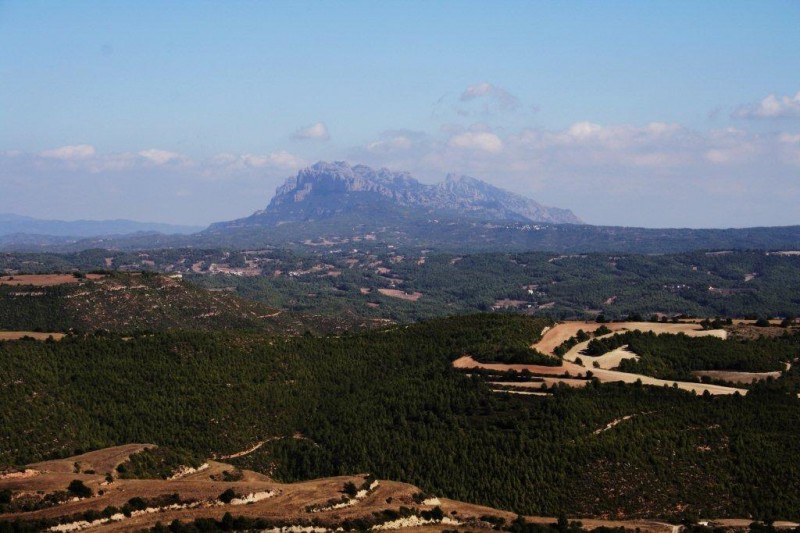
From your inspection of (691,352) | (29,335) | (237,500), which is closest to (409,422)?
(237,500)

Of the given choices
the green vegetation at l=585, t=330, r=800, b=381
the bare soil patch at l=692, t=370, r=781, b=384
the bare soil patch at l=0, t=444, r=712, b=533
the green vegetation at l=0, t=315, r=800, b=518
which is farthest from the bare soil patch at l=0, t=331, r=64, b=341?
the bare soil patch at l=692, t=370, r=781, b=384

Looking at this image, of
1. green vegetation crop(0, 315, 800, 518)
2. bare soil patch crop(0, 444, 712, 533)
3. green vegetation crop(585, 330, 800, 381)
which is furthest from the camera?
green vegetation crop(585, 330, 800, 381)

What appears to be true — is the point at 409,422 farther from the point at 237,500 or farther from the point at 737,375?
the point at 737,375

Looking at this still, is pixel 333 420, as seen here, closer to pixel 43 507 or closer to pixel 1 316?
pixel 43 507

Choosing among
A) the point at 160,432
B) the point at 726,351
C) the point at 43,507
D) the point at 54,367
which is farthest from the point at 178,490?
the point at 726,351

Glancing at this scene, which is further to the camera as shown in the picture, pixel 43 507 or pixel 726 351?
pixel 726 351

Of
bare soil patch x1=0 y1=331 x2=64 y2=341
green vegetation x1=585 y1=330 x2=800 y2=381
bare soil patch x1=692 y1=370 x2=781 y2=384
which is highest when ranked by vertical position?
bare soil patch x1=0 y1=331 x2=64 y2=341

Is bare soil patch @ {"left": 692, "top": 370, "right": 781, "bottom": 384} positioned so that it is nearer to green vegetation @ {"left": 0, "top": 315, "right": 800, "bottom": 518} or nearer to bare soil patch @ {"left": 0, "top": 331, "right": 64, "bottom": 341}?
green vegetation @ {"left": 0, "top": 315, "right": 800, "bottom": 518}

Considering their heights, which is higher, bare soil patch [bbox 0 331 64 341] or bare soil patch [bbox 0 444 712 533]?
bare soil patch [bbox 0 331 64 341]
